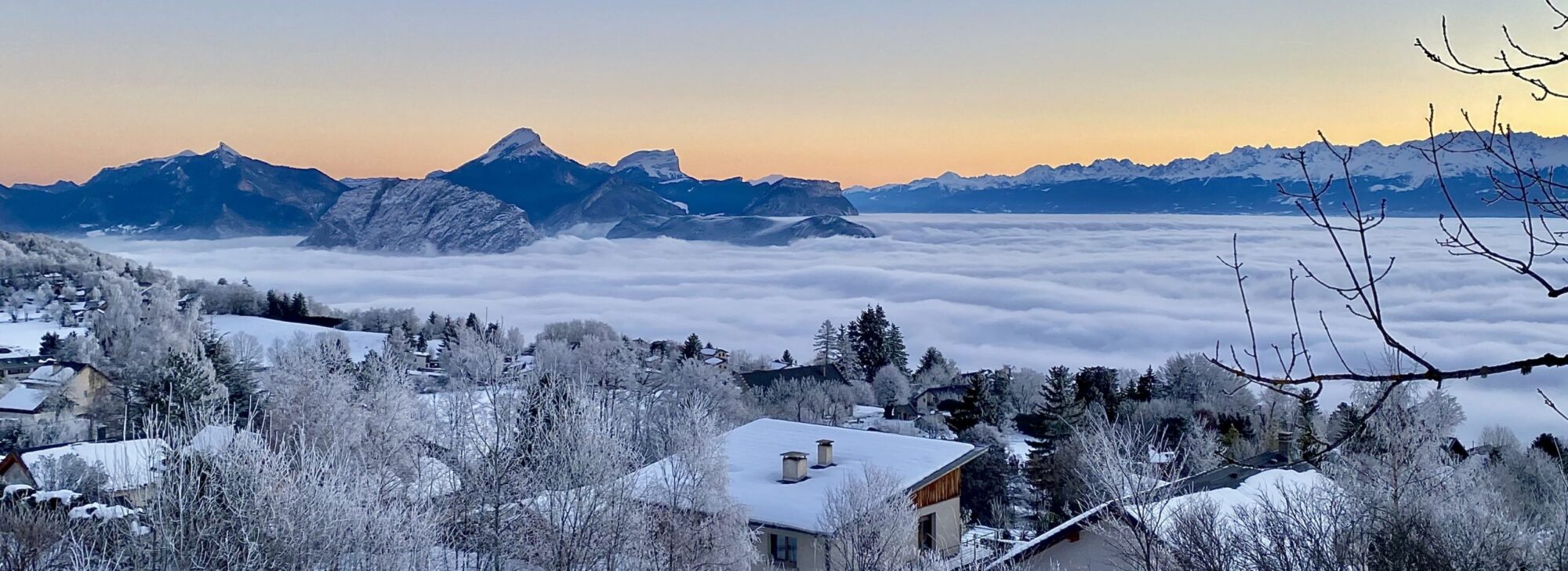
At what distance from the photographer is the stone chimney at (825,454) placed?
23047mm

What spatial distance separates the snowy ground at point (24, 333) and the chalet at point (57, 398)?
14.0 metres

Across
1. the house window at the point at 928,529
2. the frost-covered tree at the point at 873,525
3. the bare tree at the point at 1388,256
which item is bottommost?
the house window at the point at 928,529

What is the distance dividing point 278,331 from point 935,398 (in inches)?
1752

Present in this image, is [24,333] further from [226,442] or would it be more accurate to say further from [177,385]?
[226,442]

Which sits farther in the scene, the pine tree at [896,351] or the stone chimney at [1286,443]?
the pine tree at [896,351]

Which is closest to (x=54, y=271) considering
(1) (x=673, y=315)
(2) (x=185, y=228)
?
(2) (x=185, y=228)

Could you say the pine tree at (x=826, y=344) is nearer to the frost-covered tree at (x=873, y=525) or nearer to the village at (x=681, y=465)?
the village at (x=681, y=465)

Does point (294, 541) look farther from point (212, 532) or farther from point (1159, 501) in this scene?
point (1159, 501)

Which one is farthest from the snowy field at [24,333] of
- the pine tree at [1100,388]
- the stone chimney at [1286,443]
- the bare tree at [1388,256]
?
the bare tree at [1388,256]

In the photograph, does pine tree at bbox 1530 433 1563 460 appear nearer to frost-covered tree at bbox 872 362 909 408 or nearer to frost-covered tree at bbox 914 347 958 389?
frost-covered tree at bbox 872 362 909 408

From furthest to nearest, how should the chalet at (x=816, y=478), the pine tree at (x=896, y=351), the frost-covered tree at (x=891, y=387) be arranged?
the pine tree at (x=896, y=351) → the frost-covered tree at (x=891, y=387) → the chalet at (x=816, y=478)

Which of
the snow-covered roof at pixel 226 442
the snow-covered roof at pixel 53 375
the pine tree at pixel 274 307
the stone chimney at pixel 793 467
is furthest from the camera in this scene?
the pine tree at pixel 274 307

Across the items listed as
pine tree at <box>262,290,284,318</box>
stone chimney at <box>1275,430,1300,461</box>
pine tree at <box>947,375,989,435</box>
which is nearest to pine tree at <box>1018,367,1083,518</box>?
pine tree at <box>947,375,989,435</box>

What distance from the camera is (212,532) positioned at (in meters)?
12.0
